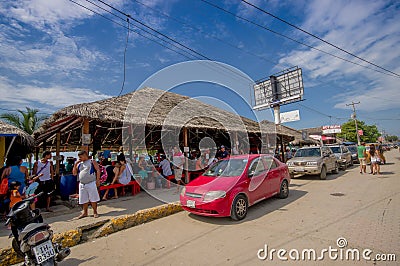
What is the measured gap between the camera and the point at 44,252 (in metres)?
3.02

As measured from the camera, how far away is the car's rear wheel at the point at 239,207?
511 centimetres

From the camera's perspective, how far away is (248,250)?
368cm

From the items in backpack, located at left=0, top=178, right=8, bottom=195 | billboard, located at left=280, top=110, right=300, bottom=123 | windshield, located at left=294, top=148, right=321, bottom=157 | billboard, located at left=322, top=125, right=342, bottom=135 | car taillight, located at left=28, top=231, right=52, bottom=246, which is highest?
billboard, located at left=280, top=110, right=300, bottom=123

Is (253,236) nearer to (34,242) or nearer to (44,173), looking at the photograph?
(34,242)

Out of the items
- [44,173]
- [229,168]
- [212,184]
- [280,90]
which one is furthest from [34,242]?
[280,90]

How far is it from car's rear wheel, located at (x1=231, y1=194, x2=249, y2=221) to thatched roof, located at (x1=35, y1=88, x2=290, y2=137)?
168 inches

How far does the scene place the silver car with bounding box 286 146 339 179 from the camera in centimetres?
1050

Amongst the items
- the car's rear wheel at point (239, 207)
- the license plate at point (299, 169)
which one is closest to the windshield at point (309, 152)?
the license plate at point (299, 169)

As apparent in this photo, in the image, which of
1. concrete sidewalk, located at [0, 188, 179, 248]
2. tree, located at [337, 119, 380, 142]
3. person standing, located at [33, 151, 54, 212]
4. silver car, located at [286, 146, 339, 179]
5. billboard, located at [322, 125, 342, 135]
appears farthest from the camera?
tree, located at [337, 119, 380, 142]

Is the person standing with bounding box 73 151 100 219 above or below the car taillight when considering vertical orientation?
above

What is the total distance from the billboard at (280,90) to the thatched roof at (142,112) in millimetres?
13473

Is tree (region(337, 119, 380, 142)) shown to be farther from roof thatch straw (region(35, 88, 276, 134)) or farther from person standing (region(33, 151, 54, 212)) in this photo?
person standing (region(33, 151, 54, 212))

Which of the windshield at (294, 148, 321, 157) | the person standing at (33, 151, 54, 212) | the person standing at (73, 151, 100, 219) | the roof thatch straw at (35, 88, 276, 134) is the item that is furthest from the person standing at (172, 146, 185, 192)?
the windshield at (294, 148, 321, 157)

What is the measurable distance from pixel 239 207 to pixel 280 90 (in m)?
22.9
